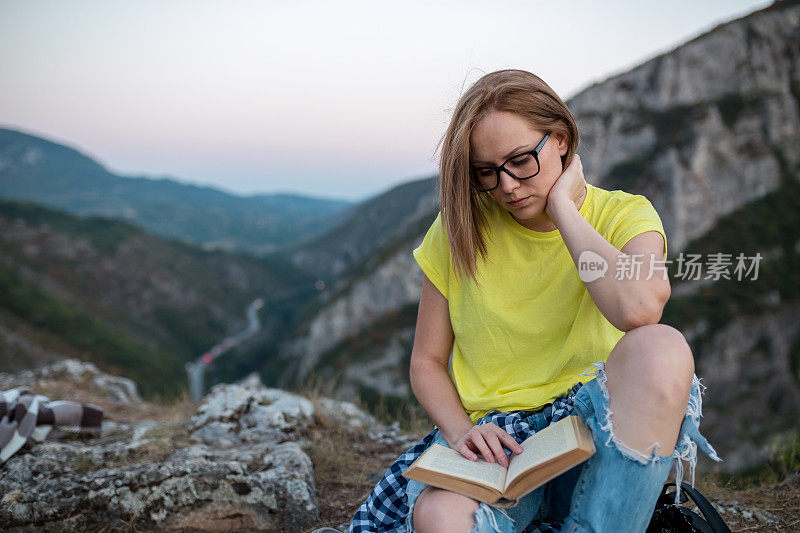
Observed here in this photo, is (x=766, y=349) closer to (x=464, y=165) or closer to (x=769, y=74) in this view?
(x=769, y=74)

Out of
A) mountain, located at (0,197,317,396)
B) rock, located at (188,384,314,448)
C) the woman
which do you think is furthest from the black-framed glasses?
mountain, located at (0,197,317,396)

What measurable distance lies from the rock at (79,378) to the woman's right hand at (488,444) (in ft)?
18.6

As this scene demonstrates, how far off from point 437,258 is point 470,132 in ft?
2.19

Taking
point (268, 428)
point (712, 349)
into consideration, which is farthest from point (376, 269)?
point (268, 428)

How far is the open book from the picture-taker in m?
1.71

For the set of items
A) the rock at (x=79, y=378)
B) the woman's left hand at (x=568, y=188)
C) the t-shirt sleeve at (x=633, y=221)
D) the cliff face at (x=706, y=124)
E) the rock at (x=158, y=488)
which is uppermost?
the cliff face at (x=706, y=124)

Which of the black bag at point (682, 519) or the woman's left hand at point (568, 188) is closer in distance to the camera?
the black bag at point (682, 519)

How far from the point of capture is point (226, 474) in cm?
334

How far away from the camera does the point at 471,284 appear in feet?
8.03

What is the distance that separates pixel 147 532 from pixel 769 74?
236 feet

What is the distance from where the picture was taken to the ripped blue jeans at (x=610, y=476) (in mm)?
1780

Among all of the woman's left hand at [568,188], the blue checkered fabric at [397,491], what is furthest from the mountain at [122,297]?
the woman's left hand at [568,188]

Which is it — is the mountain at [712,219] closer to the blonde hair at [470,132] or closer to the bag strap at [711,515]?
the bag strap at [711,515]

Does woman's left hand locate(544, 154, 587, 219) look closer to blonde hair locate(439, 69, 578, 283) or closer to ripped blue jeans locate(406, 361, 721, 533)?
blonde hair locate(439, 69, 578, 283)
